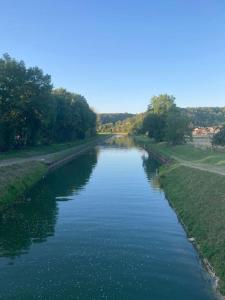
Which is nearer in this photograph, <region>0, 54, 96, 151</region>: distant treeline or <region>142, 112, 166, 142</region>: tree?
<region>0, 54, 96, 151</region>: distant treeline

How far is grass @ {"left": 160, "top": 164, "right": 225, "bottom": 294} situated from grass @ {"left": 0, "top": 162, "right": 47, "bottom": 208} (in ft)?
49.2

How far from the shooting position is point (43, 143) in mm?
99750

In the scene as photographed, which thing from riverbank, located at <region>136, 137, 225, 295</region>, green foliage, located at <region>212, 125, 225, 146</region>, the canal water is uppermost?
green foliage, located at <region>212, 125, 225, 146</region>

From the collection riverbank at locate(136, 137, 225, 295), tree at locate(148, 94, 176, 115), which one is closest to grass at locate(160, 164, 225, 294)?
riverbank at locate(136, 137, 225, 295)

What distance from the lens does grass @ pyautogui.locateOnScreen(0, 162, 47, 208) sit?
38.3 meters

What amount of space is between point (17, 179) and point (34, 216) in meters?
13.1

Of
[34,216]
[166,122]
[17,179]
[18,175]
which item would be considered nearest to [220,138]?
[166,122]

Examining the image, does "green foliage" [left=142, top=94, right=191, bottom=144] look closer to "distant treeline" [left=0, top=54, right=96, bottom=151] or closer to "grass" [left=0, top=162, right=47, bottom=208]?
"distant treeline" [left=0, top=54, right=96, bottom=151]

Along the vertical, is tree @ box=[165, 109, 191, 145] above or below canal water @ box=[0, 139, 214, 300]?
above

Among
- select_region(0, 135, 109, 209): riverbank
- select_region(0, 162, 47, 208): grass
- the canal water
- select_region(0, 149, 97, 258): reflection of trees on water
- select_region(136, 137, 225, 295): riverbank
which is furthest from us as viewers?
select_region(0, 135, 109, 209): riverbank

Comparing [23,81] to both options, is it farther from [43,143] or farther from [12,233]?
[12,233]

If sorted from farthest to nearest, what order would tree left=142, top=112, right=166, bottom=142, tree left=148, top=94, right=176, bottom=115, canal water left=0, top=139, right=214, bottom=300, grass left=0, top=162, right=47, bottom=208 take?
tree left=148, top=94, right=176, bottom=115 < tree left=142, top=112, right=166, bottom=142 < grass left=0, top=162, right=47, bottom=208 < canal water left=0, top=139, right=214, bottom=300

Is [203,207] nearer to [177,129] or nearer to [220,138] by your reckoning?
[220,138]

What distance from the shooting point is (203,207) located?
29.6 m
